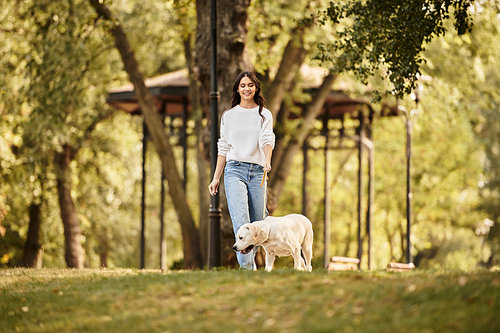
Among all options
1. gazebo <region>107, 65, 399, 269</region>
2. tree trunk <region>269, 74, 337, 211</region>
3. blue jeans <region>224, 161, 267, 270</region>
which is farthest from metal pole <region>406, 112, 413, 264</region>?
blue jeans <region>224, 161, 267, 270</region>

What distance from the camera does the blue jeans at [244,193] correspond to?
6.50 m

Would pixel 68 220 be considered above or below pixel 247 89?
below

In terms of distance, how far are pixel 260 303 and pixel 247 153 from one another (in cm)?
211

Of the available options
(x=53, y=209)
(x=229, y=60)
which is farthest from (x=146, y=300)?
(x=53, y=209)

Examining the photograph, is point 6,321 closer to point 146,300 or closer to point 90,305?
point 90,305

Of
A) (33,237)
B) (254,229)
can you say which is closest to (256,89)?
(254,229)

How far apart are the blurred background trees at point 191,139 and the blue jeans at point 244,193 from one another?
352 centimetres

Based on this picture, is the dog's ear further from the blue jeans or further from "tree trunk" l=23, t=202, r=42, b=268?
"tree trunk" l=23, t=202, r=42, b=268

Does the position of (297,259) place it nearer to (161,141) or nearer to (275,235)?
(275,235)

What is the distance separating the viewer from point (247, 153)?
6523 mm

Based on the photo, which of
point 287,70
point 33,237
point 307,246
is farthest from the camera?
point 33,237

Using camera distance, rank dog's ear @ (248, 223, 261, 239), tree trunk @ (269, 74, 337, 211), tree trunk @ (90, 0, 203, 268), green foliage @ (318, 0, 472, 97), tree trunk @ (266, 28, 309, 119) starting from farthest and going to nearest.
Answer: tree trunk @ (269, 74, 337, 211) → tree trunk @ (90, 0, 203, 268) → tree trunk @ (266, 28, 309, 119) → green foliage @ (318, 0, 472, 97) → dog's ear @ (248, 223, 261, 239)

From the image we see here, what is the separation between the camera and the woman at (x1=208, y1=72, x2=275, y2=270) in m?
6.50

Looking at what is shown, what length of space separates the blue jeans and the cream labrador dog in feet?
0.90
